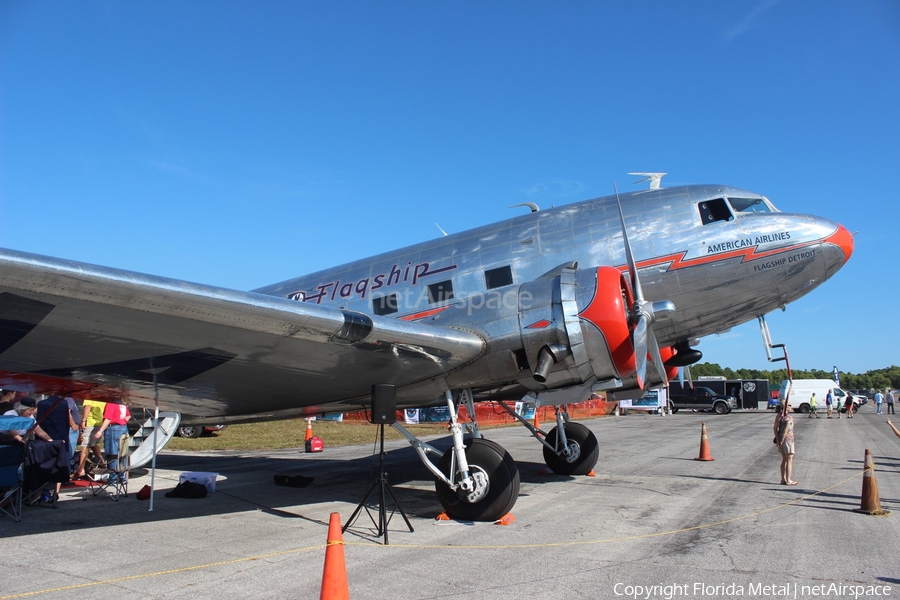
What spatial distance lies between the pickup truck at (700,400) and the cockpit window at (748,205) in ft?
144

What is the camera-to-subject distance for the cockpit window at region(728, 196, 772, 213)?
9188 millimetres

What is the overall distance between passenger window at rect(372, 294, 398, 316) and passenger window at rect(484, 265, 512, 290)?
1.68 metres

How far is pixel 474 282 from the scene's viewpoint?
9414 mm

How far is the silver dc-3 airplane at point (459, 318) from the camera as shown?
5609 millimetres

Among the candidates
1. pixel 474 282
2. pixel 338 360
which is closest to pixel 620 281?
pixel 474 282

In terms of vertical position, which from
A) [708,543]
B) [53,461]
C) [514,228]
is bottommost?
[708,543]

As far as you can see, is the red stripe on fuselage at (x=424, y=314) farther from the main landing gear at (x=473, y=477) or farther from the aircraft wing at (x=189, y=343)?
the main landing gear at (x=473, y=477)

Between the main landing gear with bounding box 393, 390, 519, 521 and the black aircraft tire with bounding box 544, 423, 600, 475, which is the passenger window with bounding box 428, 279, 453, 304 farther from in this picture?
the black aircraft tire with bounding box 544, 423, 600, 475

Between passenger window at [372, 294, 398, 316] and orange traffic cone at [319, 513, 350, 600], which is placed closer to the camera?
orange traffic cone at [319, 513, 350, 600]

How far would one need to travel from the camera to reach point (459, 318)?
8.40 meters

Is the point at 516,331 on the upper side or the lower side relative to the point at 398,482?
upper

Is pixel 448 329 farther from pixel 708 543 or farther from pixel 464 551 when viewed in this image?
pixel 708 543

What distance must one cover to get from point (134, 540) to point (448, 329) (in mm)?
4461

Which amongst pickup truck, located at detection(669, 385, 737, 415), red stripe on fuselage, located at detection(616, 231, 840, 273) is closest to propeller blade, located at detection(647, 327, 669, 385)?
red stripe on fuselage, located at detection(616, 231, 840, 273)
